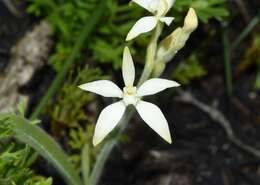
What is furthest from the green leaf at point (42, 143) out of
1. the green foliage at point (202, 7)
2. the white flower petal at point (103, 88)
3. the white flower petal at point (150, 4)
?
the green foliage at point (202, 7)

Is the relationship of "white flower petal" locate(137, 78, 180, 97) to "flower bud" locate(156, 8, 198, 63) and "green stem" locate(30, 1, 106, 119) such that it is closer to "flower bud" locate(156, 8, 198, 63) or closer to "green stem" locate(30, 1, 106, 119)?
"flower bud" locate(156, 8, 198, 63)

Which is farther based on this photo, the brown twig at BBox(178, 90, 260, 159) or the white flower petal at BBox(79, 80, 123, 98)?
the brown twig at BBox(178, 90, 260, 159)

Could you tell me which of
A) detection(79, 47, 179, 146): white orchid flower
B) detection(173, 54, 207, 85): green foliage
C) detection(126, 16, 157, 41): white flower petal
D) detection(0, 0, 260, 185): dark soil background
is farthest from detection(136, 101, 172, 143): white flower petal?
detection(173, 54, 207, 85): green foliage

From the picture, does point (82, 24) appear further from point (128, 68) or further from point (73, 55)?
point (128, 68)

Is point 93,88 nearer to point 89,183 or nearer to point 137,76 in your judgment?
point 89,183

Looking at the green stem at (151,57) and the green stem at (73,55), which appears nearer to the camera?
the green stem at (151,57)

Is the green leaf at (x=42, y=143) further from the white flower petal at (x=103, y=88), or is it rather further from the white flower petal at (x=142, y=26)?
the white flower petal at (x=142, y=26)
